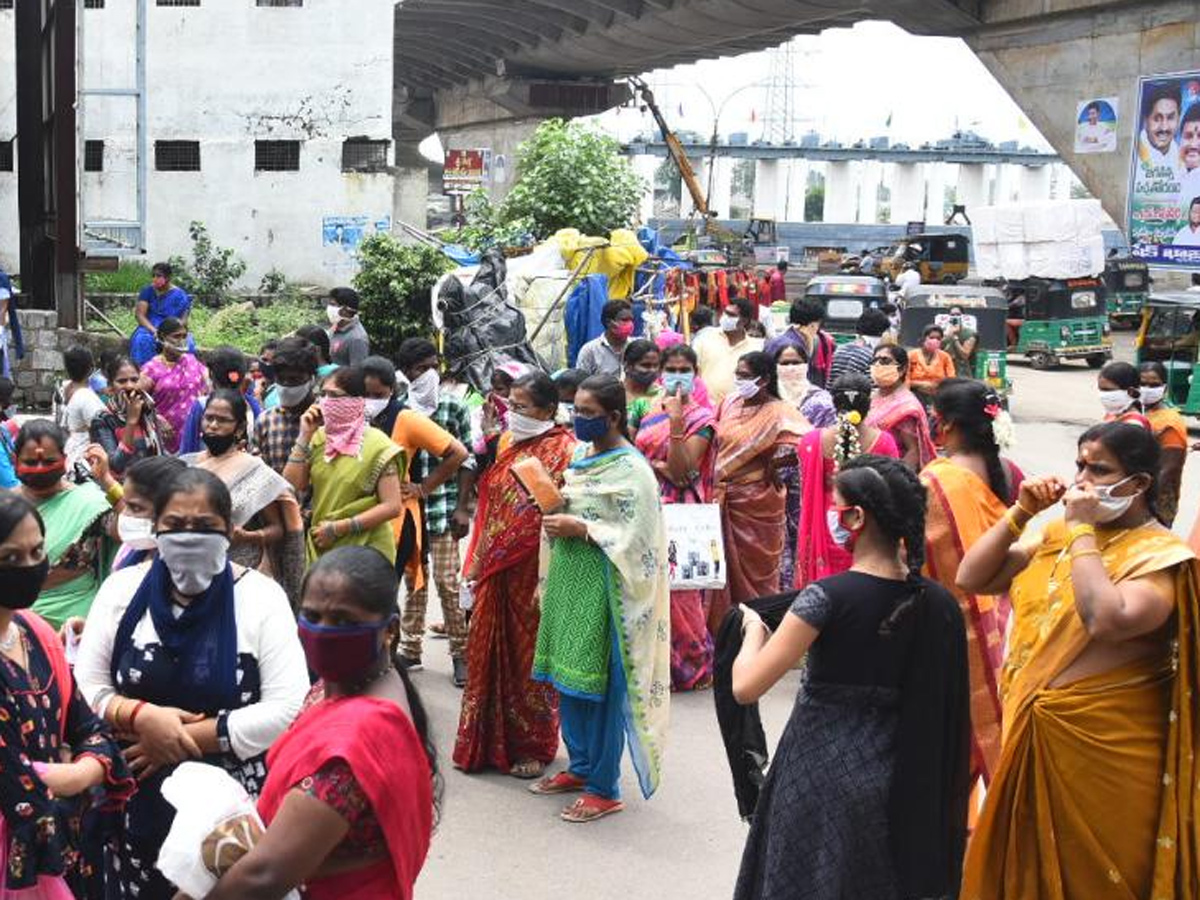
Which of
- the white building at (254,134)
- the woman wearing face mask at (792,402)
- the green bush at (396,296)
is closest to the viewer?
the woman wearing face mask at (792,402)

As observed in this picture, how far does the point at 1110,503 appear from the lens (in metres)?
3.91

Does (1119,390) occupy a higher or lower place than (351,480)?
higher

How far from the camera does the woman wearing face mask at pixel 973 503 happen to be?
15.5 feet

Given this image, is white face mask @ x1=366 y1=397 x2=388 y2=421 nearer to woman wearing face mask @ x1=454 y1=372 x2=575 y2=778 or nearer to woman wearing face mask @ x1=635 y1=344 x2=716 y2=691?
woman wearing face mask @ x1=454 y1=372 x2=575 y2=778

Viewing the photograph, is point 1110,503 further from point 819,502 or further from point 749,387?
point 749,387

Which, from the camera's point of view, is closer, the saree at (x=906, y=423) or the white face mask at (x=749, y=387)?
the saree at (x=906, y=423)

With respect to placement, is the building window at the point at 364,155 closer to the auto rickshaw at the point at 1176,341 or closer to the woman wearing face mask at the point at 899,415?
the auto rickshaw at the point at 1176,341

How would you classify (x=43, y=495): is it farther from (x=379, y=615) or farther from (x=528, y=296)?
(x=528, y=296)

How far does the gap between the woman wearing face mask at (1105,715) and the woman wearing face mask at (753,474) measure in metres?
3.71

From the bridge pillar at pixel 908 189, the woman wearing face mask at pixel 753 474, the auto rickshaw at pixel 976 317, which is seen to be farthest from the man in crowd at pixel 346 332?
the bridge pillar at pixel 908 189

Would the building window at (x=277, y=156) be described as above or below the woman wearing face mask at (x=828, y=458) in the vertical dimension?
above

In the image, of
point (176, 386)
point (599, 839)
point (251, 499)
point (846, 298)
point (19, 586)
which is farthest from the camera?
point (846, 298)

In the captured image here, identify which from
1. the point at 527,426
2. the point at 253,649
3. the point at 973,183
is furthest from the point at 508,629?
the point at 973,183

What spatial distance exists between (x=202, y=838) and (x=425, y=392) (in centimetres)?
549
